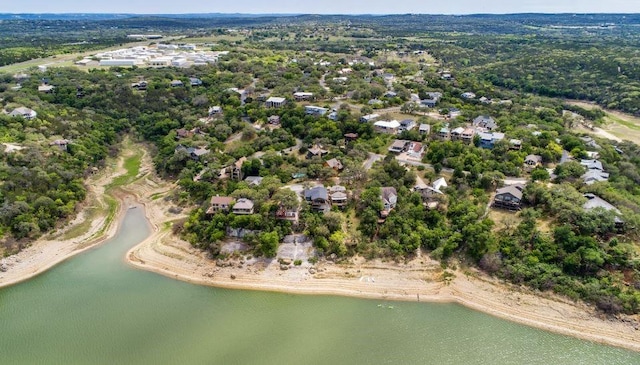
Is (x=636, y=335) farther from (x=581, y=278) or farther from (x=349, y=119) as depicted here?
(x=349, y=119)

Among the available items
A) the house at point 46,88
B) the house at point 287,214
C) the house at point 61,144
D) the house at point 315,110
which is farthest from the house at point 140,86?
the house at point 287,214

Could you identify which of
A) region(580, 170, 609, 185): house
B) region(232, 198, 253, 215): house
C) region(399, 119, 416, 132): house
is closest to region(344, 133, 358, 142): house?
region(399, 119, 416, 132): house

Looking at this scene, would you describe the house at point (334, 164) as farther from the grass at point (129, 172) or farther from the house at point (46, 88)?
the house at point (46, 88)

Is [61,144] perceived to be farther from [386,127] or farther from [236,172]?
[386,127]

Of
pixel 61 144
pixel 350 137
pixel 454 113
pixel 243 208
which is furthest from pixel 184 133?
pixel 454 113

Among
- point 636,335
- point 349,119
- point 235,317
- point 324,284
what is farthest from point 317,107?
point 636,335
